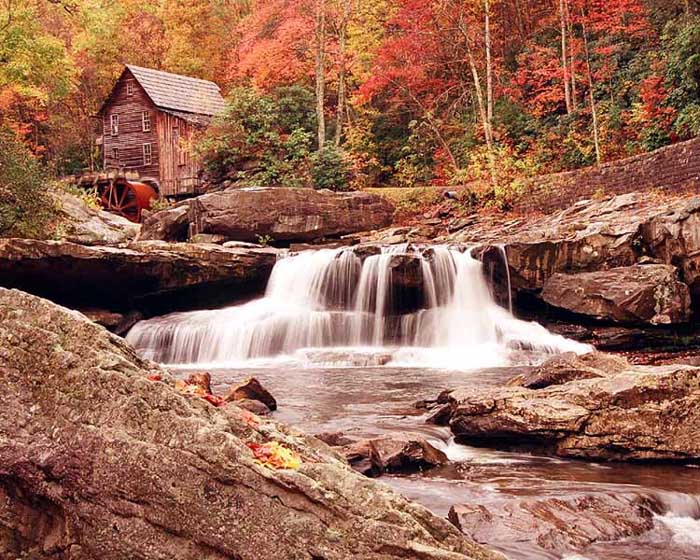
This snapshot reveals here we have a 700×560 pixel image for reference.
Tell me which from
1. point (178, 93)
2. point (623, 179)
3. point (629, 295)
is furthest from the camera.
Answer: point (178, 93)

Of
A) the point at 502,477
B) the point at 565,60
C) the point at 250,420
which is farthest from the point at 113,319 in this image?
the point at 565,60

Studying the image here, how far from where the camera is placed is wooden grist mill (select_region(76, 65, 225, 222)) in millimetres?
34875

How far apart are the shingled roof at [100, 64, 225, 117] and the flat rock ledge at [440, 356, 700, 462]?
105 feet

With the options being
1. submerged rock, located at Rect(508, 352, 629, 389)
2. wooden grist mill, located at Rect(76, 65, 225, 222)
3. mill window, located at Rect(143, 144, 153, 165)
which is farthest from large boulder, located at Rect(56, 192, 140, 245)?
submerged rock, located at Rect(508, 352, 629, 389)

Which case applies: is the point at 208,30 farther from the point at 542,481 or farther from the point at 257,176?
the point at 542,481

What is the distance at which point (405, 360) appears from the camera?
15.8m

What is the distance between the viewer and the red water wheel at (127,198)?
34.1 metres

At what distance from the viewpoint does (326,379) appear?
44.5 feet

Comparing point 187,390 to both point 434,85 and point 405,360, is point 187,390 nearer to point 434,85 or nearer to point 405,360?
point 405,360

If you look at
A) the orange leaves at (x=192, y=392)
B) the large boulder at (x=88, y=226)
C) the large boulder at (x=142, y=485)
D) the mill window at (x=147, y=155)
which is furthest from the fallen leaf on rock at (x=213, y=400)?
the mill window at (x=147, y=155)

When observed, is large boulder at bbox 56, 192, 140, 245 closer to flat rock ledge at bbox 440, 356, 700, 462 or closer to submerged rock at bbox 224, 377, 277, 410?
submerged rock at bbox 224, 377, 277, 410

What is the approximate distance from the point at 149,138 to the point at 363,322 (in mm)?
24243

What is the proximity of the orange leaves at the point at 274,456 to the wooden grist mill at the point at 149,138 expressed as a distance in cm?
3209

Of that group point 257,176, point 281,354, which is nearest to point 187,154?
point 257,176
